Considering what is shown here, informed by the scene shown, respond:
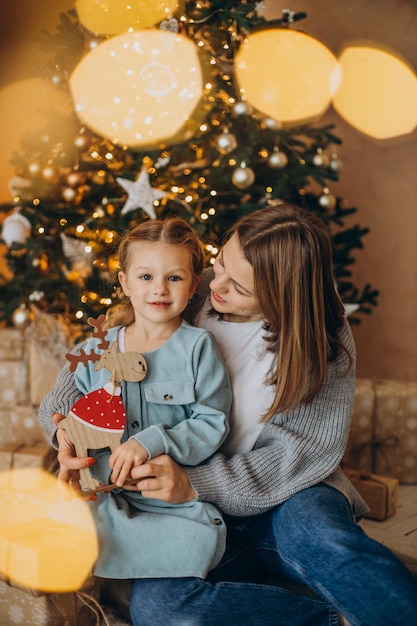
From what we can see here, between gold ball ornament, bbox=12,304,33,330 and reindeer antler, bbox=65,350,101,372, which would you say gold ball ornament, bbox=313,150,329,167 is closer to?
gold ball ornament, bbox=12,304,33,330

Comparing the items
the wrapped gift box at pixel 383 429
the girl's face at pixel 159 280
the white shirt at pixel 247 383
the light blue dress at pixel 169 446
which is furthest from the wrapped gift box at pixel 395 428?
the girl's face at pixel 159 280

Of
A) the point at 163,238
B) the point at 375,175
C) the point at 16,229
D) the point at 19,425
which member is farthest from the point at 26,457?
the point at 375,175

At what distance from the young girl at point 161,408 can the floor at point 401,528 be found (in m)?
0.91

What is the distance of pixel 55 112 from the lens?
105 inches

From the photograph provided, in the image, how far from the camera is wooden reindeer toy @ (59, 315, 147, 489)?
1.42 meters

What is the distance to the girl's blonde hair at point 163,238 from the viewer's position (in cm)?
155

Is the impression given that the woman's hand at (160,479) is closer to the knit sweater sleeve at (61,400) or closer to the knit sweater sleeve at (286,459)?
the knit sweater sleeve at (286,459)

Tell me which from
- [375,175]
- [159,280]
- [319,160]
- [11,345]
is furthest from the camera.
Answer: [375,175]

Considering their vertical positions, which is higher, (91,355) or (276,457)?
(91,355)

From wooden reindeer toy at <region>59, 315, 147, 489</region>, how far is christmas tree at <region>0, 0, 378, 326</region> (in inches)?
39.4

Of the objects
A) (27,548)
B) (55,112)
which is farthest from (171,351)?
(55,112)

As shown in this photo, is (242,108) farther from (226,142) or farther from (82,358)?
(82,358)

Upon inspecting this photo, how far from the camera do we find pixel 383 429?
2.67 m

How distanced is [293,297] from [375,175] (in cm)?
224
